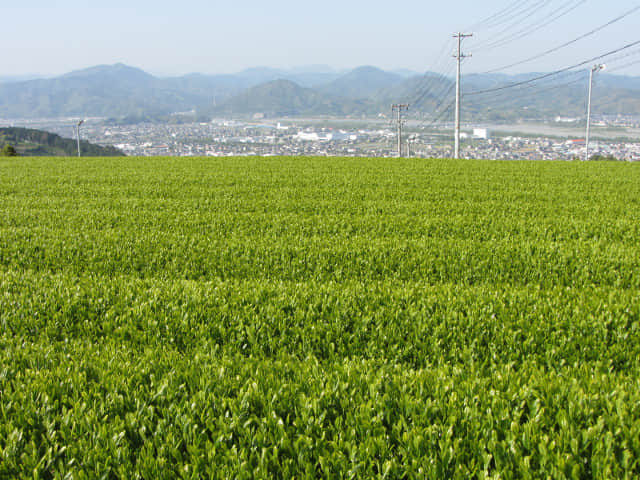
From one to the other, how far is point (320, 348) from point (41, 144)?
111 m

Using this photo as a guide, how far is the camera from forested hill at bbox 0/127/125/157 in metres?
85.4

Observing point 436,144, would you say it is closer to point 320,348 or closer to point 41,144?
point 41,144

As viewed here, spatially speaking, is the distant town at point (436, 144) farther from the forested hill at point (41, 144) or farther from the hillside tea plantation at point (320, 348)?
the hillside tea plantation at point (320, 348)

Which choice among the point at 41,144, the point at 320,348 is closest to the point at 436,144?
the point at 41,144

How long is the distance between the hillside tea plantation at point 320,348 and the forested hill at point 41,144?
8146 centimetres

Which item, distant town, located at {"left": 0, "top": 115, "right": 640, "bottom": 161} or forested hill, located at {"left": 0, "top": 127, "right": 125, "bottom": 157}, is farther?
forested hill, located at {"left": 0, "top": 127, "right": 125, "bottom": 157}

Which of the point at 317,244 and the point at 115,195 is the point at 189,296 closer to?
the point at 317,244

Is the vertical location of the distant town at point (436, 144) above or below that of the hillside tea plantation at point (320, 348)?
above

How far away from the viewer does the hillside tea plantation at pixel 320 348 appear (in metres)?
3.12

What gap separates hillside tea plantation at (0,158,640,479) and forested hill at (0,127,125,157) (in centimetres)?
8146

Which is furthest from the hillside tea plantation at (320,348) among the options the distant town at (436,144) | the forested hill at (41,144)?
the forested hill at (41,144)

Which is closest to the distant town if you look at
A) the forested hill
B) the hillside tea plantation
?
the forested hill

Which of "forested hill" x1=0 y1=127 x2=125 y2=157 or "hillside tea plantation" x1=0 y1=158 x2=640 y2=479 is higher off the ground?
"forested hill" x1=0 y1=127 x2=125 y2=157

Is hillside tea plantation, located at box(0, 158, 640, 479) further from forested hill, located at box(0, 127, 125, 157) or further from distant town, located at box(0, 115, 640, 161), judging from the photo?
forested hill, located at box(0, 127, 125, 157)
